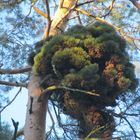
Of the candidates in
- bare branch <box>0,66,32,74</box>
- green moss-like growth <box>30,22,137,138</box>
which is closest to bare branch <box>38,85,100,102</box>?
green moss-like growth <box>30,22,137,138</box>

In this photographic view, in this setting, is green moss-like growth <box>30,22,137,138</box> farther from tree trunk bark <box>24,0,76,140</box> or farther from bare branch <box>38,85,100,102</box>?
tree trunk bark <box>24,0,76,140</box>

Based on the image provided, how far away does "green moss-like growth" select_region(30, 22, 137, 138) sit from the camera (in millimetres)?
4129

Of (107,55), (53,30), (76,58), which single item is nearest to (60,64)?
(76,58)

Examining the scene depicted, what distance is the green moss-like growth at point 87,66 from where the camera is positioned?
13.5 feet

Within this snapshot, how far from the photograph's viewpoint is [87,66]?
4.08 meters

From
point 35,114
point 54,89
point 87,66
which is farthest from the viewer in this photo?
point 35,114

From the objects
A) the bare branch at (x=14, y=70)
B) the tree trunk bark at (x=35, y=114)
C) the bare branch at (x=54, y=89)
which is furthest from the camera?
the bare branch at (x=14, y=70)

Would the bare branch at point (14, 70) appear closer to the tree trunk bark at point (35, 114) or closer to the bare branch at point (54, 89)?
the tree trunk bark at point (35, 114)

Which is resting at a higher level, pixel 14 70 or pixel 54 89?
pixel 14 70

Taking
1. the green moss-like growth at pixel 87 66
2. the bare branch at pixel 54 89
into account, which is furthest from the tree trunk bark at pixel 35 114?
the green moss-like growth at pixel 87 66

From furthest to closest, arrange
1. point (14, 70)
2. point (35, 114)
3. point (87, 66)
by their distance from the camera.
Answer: point (14, 70)
point (35, 114)
point (87, 66)

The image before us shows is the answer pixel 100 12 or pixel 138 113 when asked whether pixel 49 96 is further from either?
pixel 100 12

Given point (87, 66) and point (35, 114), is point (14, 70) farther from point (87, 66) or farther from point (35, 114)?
point (87, 66)

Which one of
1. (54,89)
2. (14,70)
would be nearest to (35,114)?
(54,89)
